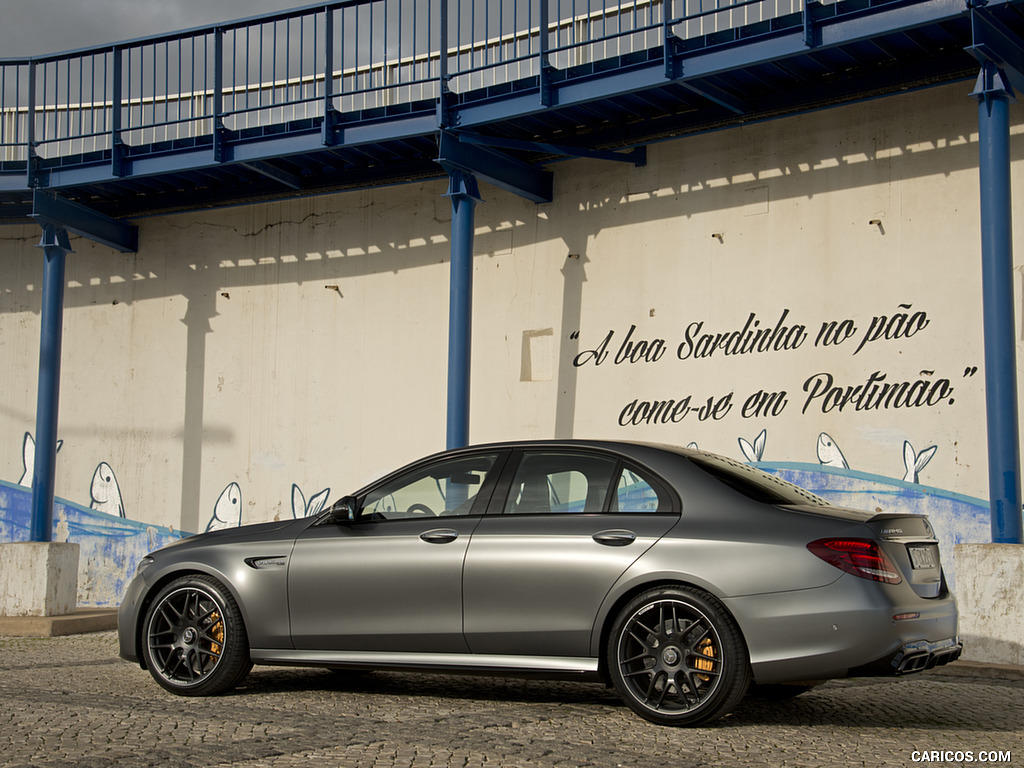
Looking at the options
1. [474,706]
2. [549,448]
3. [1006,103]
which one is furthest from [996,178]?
[474,706]

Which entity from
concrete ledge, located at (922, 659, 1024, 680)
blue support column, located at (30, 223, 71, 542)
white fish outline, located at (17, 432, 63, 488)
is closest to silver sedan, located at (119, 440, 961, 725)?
concrete ledge, located at (922, 659, 1024, 680)

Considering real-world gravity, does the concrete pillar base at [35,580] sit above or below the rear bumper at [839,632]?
below

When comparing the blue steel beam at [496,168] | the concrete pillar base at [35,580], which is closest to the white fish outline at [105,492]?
the concrete pillar base at [35,580]

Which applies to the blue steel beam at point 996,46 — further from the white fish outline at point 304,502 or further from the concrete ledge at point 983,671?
the white fish outline at point 304,502

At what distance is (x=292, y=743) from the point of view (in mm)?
5062

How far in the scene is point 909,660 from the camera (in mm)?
5148

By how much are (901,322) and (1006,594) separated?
293cm

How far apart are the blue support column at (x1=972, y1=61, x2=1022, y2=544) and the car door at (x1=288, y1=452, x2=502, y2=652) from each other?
14.4ft

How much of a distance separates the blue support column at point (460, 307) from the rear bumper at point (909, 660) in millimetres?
6464

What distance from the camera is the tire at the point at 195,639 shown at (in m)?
6.40

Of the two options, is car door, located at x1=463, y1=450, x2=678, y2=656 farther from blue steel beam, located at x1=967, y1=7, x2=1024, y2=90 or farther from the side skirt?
blue steel beam, located at x1=967, y1=7, x2=1024, y2=90

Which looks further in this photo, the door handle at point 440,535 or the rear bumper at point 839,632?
the door handle at point 440,535

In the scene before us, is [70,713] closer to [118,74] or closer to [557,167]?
[557,167]

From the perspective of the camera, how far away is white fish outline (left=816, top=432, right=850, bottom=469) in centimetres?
1046
